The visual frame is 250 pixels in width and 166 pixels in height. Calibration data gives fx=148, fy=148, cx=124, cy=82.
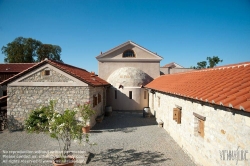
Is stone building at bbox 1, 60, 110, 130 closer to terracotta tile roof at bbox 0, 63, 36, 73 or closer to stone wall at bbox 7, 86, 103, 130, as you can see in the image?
stone wall at bbox 7, 86, 103, 130

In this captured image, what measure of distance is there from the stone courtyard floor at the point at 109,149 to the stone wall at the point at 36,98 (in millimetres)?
1128

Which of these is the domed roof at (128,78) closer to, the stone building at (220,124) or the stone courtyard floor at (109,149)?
the stone courtyard floor at (109,149)

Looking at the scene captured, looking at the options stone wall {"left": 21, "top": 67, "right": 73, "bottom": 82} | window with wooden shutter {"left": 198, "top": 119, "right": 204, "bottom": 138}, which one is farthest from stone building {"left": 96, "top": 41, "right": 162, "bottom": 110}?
window with wooden shutter {"left": 198, "top": 119, "right": 204, "bottom": 138}

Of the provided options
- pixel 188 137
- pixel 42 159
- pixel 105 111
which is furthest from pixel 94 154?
pixel 105 111

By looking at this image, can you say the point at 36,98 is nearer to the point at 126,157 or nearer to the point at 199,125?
the point at 126,157

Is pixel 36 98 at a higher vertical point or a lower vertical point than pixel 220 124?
higher

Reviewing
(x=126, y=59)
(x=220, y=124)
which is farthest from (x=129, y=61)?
(x=220, y=124)

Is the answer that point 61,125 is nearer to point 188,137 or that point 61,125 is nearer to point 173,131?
point 188,137

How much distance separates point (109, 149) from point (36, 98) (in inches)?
253

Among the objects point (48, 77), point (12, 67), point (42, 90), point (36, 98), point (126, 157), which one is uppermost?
point (12, 67)

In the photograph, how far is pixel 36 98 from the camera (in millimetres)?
10203

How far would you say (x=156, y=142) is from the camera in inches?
328

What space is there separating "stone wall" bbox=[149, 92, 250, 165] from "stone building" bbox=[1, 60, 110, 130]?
635cm

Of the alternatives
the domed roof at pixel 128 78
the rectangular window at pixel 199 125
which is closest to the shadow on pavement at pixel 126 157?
the rectangular window at pixel 199 125
